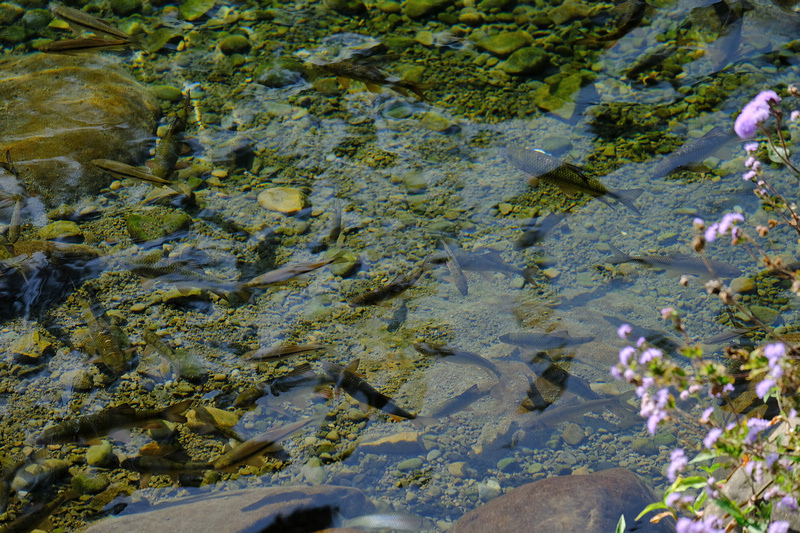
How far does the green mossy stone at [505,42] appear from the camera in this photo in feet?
20.7

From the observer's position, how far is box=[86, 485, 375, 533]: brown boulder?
2779mm

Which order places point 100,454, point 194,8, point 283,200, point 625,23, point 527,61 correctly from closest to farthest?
1. point 100,454
2. point 283,200
3. point 527,61
4. point 625,23
5. point 194,8

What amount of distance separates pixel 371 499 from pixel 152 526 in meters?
1.10

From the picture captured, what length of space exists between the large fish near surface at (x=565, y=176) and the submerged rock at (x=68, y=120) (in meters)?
3.59

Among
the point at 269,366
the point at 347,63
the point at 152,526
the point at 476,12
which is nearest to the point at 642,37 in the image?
the point at 476,12

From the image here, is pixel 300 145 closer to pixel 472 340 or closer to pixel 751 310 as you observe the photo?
pixel 472 340

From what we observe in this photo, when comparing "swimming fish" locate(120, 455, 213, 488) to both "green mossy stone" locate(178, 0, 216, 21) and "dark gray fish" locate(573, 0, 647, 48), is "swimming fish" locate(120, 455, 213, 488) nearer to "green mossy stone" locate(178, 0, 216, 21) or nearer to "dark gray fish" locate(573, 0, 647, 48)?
"dark gray fish" locate(573, 0, 647, 48)

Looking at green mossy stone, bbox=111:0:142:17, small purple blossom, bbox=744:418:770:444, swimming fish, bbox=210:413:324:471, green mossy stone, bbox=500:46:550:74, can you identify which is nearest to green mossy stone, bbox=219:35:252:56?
green mossy stone, bbox=111:0:142:17

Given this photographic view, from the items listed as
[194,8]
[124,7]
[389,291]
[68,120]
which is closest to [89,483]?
[389,291]

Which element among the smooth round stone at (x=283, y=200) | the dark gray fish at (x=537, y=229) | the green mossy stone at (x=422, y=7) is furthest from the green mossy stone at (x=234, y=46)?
the dark gray fish at (x=537, y=229)

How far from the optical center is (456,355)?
3.65 metres

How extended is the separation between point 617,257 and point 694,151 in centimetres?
136

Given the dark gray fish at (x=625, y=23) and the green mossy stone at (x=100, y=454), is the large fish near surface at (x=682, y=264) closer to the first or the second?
the dark gray fish at (x=625, y=23)

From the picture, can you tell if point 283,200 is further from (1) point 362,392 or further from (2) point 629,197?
(2) point 629,197
